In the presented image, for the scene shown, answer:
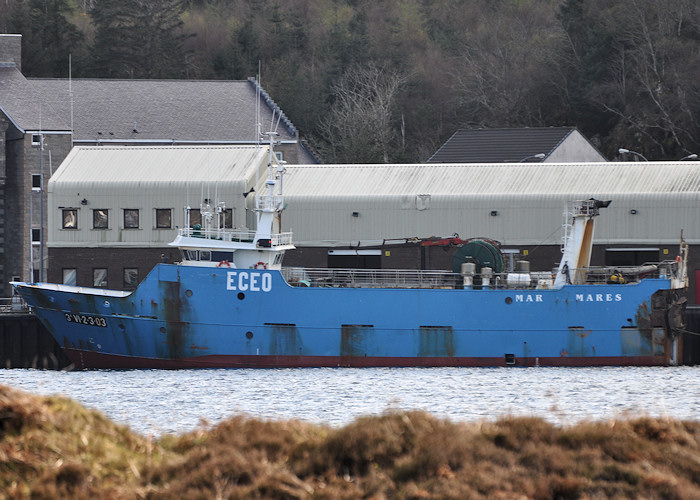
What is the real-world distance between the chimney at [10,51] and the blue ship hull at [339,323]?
79.4ft

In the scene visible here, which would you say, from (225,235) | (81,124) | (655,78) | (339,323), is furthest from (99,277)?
(655,78)

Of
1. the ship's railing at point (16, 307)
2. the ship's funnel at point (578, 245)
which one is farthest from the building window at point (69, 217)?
the ship's funnel at point (578, 245)

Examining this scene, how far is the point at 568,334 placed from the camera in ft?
128

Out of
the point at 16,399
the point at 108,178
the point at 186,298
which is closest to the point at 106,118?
the point at 108,178

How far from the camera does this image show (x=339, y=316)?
38094 mm

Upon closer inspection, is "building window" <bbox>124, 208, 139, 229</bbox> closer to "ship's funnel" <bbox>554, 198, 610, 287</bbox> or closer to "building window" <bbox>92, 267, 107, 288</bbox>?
"building window" <bbox>92, 267, 107, 288</bbox>

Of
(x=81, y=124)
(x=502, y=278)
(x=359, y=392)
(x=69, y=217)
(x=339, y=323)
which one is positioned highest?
(x=81, y=124)

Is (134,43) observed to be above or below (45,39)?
below

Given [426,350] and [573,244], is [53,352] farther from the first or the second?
[573,244]

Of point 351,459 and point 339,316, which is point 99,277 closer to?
point 339,316

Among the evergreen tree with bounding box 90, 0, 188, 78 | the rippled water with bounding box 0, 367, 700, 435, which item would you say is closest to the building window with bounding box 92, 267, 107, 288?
the rippled water with bounding box 0, 367, 700, 435

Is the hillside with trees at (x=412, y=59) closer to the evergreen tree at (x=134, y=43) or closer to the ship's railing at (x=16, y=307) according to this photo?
the evergreen tree at (x=134, y=43)

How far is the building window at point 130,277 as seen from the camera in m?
46.2

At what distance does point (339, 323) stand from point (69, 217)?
13970 mm
